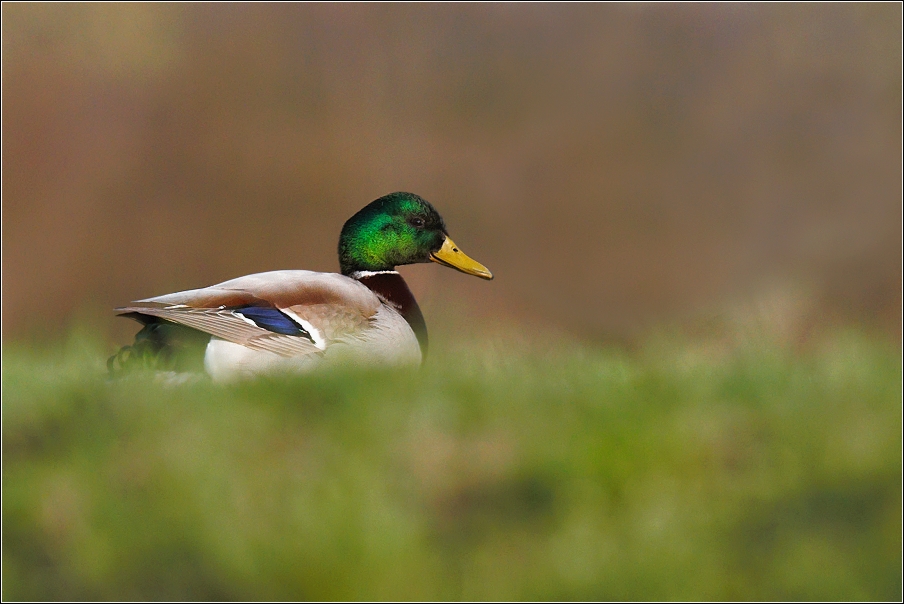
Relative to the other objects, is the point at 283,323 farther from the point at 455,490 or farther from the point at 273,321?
the point at 455,490

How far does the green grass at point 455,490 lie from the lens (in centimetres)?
288

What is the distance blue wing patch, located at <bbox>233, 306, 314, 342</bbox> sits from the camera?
178 inches

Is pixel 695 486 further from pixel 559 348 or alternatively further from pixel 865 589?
pixel 559 348

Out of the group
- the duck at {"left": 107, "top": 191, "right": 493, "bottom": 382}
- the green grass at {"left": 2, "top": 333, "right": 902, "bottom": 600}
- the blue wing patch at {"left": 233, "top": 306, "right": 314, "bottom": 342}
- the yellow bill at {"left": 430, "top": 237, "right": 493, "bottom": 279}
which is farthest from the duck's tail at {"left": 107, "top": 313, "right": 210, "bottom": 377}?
the yellow bill at {"left": 430, "top": 237, "right": 493, "bottom": 279}

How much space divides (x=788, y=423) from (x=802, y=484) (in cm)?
26

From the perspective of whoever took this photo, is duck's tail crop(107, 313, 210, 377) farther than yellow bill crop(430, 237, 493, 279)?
No

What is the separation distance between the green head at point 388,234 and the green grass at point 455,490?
68.7 inches

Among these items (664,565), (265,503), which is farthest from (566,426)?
(265,503)

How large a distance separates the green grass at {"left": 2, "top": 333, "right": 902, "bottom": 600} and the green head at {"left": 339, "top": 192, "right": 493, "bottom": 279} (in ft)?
5.73

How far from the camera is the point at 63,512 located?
10.3 feet

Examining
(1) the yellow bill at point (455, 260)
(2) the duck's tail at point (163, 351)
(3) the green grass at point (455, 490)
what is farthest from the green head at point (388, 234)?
(3) the green grass at point (455, 490)

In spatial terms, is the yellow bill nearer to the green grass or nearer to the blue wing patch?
the blue wing patch

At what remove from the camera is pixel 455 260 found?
563 centimetres

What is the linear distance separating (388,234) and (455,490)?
8.20 feet
